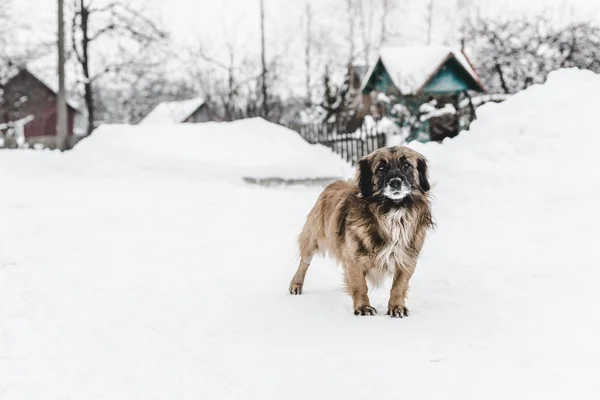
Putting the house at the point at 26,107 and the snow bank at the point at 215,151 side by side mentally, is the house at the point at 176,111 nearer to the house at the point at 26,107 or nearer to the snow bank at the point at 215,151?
the house at the point at 26,107

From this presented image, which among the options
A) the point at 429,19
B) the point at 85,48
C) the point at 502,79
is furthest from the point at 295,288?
the point at 429,19

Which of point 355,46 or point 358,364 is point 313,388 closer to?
point 358,364

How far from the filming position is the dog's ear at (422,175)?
14.0 ft

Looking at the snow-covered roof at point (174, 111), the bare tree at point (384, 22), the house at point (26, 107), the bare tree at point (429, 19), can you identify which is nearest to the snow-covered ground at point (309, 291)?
the bare tree at point (384, 22)

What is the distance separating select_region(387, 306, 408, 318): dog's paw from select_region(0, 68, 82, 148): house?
122 feet

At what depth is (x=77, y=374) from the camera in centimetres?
318

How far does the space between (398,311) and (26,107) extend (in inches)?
1923

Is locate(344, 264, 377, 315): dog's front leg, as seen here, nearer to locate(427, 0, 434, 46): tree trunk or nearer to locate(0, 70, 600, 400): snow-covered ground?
locate(0, 70, 600, 400): snow-covered ground

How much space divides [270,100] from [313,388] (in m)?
24.9

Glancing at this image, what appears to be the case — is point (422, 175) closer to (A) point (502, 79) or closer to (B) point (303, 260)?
(B) point (303, 260)

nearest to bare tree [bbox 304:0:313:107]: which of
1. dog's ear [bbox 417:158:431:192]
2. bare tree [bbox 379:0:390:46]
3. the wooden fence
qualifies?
bare tree [bbox 379:0:390:46]

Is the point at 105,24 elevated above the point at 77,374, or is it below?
above

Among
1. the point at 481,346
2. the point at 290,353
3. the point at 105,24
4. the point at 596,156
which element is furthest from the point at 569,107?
the point at 105,24

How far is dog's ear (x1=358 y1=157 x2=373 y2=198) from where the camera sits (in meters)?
4.20
